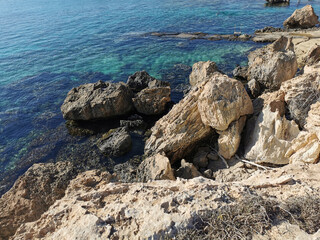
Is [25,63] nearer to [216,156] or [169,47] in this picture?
[169,47]

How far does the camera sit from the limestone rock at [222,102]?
12.9 m

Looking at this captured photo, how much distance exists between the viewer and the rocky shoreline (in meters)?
5.80

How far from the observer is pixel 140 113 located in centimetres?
1986

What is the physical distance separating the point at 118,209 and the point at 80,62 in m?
29.1

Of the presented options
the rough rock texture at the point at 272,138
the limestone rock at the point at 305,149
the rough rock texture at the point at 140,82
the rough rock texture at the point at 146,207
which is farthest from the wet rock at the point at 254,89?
the rough rock texture at the point at 146,207

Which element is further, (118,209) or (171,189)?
(171,189)

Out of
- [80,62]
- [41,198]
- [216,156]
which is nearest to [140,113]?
[216,156]

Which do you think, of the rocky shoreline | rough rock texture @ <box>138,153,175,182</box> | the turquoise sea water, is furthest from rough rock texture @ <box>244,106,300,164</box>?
the turquoise sea water

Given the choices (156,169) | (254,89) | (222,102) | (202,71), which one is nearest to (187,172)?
(156,169)

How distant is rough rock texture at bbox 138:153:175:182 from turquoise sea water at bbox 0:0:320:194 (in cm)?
748

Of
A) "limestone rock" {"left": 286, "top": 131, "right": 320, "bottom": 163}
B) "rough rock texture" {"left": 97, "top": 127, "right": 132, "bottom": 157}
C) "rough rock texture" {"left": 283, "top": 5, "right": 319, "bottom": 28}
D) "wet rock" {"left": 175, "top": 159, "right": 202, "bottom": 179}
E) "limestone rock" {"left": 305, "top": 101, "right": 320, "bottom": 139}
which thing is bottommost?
"rough rock texture" {"left": 97, "top": 127, "right": 132, "bottom": 157}

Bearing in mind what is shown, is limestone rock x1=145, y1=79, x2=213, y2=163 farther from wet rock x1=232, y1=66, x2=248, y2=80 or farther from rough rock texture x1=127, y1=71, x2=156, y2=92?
wet rock x1=232, y1=66, x2=248, y2=80

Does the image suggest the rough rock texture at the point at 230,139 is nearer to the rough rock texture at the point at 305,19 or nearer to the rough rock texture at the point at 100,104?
the rough rock texture at the point at 100,104

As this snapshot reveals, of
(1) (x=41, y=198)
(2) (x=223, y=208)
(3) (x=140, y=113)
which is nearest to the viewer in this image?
(2) (x=223, y=208)
